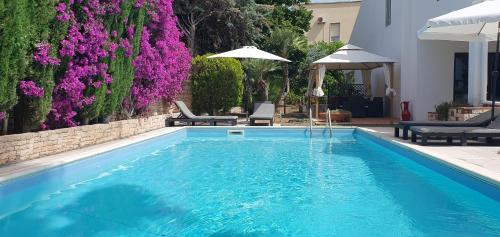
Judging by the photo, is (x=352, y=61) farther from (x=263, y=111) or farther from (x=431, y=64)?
(x=263, y=111)

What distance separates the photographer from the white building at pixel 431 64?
Result: 12242mm

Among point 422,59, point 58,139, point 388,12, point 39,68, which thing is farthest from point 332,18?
point 39,68

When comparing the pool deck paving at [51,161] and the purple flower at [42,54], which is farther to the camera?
the purple flower at [42,54]

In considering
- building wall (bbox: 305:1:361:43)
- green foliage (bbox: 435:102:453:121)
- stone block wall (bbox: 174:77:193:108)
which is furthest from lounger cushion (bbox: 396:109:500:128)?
building wall (bbox: 305:1:361:43)

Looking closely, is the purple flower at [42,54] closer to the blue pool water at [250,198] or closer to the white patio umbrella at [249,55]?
the blue pool water at [250,198]

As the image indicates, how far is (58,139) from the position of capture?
8.66 metres

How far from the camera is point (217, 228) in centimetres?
506

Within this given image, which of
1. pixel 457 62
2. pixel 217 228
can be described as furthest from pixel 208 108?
pixel 217 228

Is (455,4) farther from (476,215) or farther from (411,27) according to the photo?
(476,215)

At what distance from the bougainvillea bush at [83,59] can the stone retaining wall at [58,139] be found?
286mm

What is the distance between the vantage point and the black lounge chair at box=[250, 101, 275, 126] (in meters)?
15.4

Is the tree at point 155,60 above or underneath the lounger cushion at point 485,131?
above

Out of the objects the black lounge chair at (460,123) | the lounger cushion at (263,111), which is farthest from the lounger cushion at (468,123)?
the lounger cushion at (263,111)

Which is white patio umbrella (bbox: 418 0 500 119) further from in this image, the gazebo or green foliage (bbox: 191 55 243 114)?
green foliage (bbox: 191 55 243 114)
